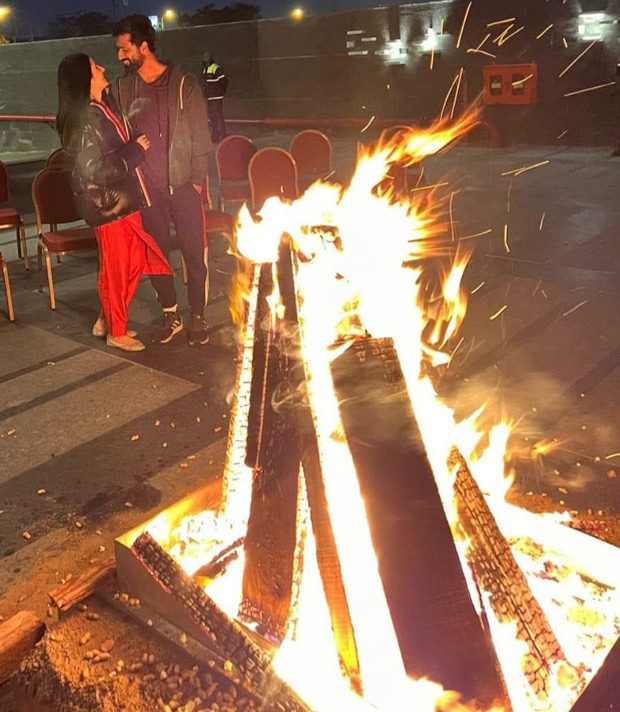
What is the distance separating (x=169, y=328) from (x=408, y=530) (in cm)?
403

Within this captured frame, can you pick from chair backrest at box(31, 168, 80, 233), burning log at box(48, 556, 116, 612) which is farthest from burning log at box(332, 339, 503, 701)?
chair backrest at box(31, 168, 80, 233)

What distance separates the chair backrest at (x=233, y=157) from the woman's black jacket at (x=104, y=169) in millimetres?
3368

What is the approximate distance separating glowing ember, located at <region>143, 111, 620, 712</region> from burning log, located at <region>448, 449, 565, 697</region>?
0.01m

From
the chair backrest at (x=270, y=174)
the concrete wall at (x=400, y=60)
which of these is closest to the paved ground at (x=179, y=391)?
the chair backrest at (x=270, y=174)

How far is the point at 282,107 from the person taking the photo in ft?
64.2

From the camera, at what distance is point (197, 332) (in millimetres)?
5836

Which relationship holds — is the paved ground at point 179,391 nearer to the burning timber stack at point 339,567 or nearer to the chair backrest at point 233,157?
the burning timber stack at point 339,567

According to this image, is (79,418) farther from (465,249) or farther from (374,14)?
(374,14)

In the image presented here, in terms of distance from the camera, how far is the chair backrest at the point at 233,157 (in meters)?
8.66

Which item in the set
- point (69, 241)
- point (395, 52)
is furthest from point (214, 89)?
point (69, 241)

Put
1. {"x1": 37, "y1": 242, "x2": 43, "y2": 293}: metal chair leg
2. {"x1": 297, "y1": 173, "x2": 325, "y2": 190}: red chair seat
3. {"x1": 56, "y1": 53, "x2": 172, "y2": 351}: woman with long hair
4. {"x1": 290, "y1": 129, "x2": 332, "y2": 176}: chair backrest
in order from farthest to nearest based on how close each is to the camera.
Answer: {"x1": 290, "y1": 129, "x2": 332, "y2": 176}: chair backrest, {"x1": 297, "y1": 173, "x2": 325, "y2": 190}: red chair seat, {"x1": 37, "y1": 242, "x2": 43, "y2": 293}: metal chair leg, {"x1": 56, "y1": 53, "x2": 172, "y2": 351}: woman with long hair

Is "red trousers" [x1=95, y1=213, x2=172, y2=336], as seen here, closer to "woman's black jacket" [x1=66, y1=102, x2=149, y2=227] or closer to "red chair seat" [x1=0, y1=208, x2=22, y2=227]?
"woman's black jacket" [x1=66, y1=102, x2=149, y2=227]

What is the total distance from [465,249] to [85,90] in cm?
433

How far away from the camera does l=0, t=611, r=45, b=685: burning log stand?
8.61ft
